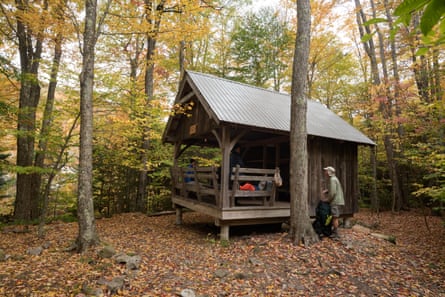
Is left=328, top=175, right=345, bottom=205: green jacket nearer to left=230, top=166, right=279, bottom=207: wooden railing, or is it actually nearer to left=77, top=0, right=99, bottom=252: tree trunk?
left=230, top=166, right=279, bottom=207: wooden railing

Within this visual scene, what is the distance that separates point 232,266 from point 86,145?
4.39m

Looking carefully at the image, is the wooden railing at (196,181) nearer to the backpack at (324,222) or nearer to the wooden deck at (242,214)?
the wooden deck at (242,214)

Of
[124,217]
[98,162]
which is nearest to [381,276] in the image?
[124,217]

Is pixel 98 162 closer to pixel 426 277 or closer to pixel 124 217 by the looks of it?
pixel 124 217

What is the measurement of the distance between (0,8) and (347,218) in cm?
1441

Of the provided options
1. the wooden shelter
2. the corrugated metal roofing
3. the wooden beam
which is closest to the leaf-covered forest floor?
the wooden shelter

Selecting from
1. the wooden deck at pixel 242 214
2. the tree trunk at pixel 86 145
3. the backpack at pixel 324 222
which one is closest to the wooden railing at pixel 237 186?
the wooden deck at pixel 242 214

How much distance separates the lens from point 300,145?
21.2 feet

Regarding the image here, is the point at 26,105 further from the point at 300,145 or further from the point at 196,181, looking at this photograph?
the point at 300,145

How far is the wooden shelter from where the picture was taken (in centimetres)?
686

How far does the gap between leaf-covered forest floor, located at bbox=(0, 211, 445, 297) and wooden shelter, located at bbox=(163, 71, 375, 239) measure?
3.22ft

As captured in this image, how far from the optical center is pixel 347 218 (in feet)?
29.7

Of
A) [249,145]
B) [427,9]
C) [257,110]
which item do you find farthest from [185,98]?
[427,9]

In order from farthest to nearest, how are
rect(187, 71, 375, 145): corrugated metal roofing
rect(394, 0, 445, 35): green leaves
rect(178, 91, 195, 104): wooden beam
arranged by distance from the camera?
rect(178, 91, 195, 104): wooden beam < rect(187, 71, 375, 145): corrugated metal roofing < rect(394, 0, 445, 35): green leaves
